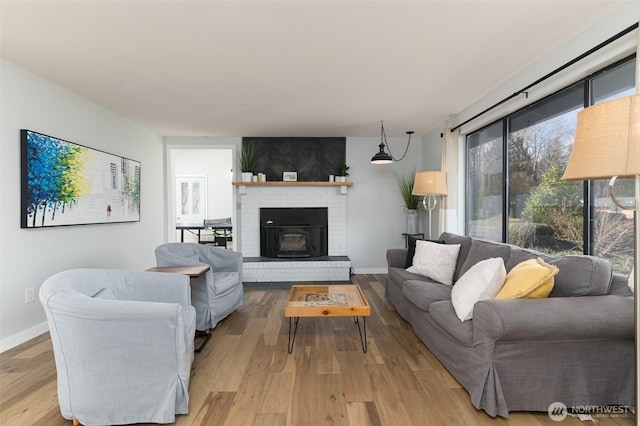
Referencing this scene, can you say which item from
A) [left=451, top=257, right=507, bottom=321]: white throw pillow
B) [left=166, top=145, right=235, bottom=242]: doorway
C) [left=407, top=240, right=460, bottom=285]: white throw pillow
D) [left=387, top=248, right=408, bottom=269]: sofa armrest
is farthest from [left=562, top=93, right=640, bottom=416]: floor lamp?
[left=166, top=145, right=235, bottom=242]: doorway

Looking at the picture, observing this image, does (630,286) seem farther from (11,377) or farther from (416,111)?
(11,377)

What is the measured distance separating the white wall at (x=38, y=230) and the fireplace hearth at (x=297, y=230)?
2195 millimetres

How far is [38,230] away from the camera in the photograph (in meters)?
3.11

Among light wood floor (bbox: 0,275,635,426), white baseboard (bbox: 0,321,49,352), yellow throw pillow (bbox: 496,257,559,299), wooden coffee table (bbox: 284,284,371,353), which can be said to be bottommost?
light wood floor (bbox: 0,275,635,426)

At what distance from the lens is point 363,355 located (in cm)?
271

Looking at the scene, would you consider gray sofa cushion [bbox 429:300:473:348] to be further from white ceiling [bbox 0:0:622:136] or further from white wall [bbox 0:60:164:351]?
white wall [bbox 0:60:164:351]

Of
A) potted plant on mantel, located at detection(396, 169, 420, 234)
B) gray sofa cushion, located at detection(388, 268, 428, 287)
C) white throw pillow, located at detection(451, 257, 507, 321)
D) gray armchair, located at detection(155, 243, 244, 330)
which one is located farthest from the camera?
potted plant on mantel, located at detection(396, 169, 420, 234)

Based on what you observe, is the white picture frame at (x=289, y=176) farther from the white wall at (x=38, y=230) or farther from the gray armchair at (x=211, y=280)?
the white wall at (x=38, y=230)

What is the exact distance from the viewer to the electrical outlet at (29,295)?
3.00 m

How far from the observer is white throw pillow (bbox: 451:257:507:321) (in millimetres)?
2230

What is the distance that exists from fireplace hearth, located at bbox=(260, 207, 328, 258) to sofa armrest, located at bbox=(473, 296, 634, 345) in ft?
13.7

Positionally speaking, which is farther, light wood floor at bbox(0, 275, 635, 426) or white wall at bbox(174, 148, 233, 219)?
white wall at bbox(174, 148, 233, 219)

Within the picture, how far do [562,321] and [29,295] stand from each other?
165 inches

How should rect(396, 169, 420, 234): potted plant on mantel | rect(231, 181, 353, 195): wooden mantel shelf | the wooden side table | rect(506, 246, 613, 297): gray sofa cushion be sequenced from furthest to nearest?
rect(231, 181, 353, 195): wooden mantel shelf < rect(396, 169, 420, 234): potted plant on mantel < the wooden side table < rect(506, 246, 613, 297): gray sofa cushion
